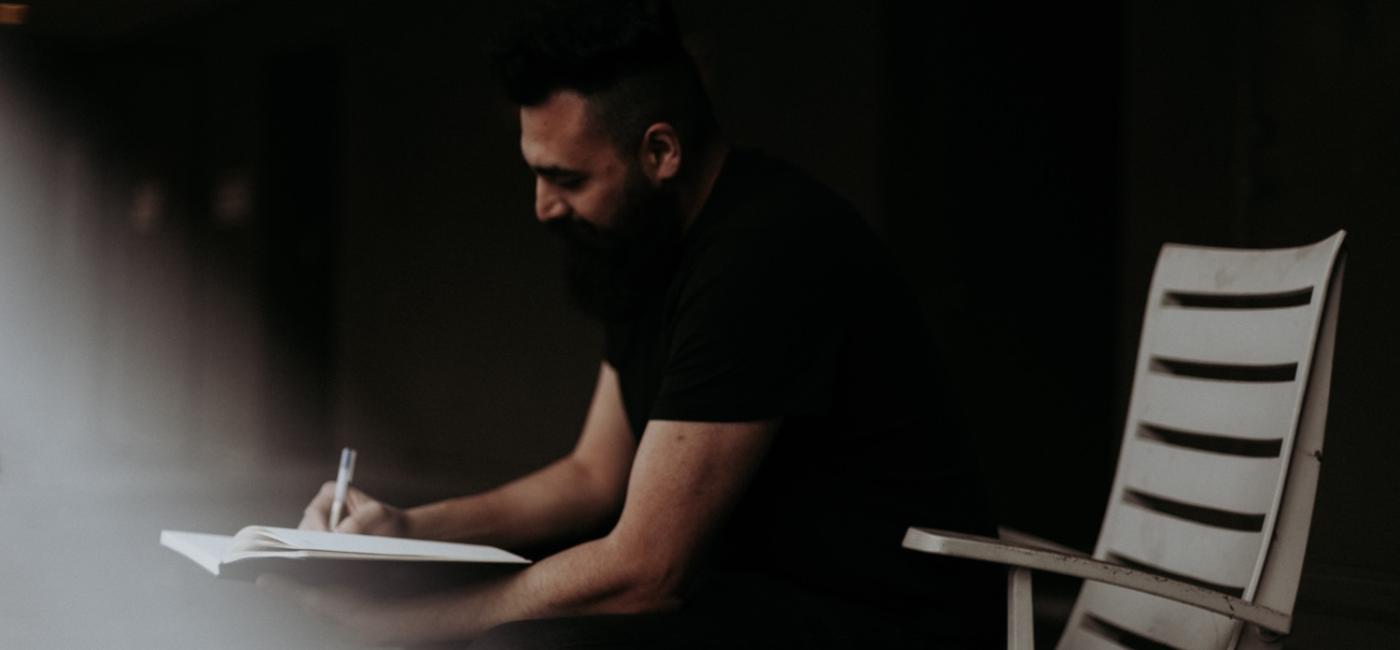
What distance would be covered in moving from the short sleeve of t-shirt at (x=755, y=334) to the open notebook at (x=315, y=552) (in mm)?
256

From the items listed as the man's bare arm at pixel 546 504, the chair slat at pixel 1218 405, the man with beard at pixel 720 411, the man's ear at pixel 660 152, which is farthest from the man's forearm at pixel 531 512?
the chair slat at pixel 1218 405

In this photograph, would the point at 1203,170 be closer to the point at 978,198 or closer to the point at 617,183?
the point at 978,198

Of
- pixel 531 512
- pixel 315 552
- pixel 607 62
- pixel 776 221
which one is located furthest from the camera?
pixel 531 512

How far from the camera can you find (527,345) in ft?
19.3

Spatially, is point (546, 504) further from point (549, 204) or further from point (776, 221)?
point (776, 221)

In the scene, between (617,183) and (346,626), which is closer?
(346,626)

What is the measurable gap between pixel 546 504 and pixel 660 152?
57 cm

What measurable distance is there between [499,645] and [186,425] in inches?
344

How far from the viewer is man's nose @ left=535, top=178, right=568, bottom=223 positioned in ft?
5.57

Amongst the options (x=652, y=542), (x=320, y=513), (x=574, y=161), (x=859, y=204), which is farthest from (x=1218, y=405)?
(x=859, y=204)

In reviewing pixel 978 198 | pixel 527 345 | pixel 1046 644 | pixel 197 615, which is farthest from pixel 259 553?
pixel 527 345

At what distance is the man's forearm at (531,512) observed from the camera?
1.81m

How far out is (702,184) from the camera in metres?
1.65

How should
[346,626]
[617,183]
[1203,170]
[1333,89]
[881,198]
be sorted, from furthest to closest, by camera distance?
[881,198], [1203,170], [1333,89], [617,183], [346,626]
